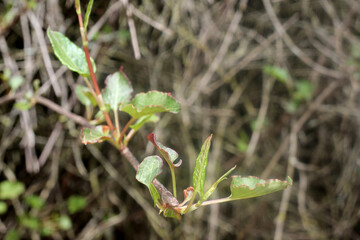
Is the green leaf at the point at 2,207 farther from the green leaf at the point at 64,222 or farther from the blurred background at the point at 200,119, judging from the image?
the green leaf at the point at 64,222

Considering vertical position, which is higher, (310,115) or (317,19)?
(317,19)

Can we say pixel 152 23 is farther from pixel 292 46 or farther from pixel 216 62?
pixel 292 46

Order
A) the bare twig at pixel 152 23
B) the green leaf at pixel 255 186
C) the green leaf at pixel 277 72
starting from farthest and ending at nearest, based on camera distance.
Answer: the green leaf at pixel 277 72 < the bare twig at pixel 152 23 < the green leaf at pixel 255 186

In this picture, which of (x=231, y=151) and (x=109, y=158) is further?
(x=231, y=151)

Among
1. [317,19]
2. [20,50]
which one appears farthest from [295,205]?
[20,50]

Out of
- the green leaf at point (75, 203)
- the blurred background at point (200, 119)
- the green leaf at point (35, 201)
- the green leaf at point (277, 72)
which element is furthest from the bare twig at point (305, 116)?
the green leaf at point (35, 201)

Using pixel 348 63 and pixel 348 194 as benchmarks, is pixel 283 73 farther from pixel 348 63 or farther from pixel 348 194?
pixel 348 194
